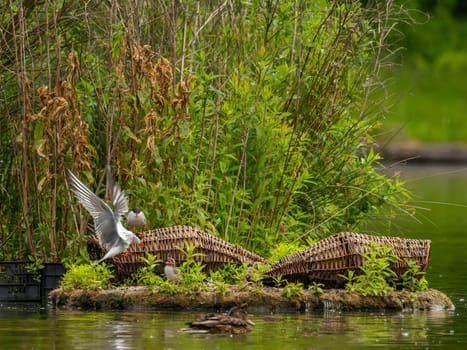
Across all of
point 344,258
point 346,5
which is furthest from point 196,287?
point 346,5

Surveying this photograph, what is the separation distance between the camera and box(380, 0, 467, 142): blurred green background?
5406 cm

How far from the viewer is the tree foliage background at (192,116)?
14.4 m

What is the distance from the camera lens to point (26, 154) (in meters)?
14.4

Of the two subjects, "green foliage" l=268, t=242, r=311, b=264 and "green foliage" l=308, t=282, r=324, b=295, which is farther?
"green foliage" l=268, t=242, r=311, b=264

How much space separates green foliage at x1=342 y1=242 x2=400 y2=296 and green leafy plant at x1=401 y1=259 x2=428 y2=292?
10 centimetres

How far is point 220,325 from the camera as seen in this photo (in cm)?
1180

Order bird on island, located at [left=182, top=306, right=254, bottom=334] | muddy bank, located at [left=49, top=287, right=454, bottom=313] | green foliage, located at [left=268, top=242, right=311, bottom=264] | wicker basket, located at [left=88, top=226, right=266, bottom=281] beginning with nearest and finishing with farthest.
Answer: bird on island, located at [left=182, top=306, right=254, bottom=334] → muddy bank, located at [left=49, top=287, right=454, bottom=313] → wicker basket, located at [left=88, top=226, right=266, bottom=281] → green foliage, located at [left=268, top=242, right=311, bottom=264]

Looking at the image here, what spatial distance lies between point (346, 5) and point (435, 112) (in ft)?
131

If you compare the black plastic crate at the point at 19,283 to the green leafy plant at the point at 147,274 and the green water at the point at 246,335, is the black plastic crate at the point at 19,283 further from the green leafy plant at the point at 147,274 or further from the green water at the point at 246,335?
the green leafy plant at the point at 147,274

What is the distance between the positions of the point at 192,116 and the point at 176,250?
1.68m

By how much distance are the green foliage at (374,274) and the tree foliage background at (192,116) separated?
135 cm

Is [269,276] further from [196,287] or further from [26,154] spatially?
[26,154]

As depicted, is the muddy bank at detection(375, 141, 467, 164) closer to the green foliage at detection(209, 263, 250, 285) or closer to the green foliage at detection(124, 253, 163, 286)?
the green foliage at detection(209, 263, 250, 285)

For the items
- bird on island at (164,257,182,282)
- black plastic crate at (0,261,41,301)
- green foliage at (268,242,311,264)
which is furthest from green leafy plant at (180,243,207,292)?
black plastic crate at (0,261,41,301)
